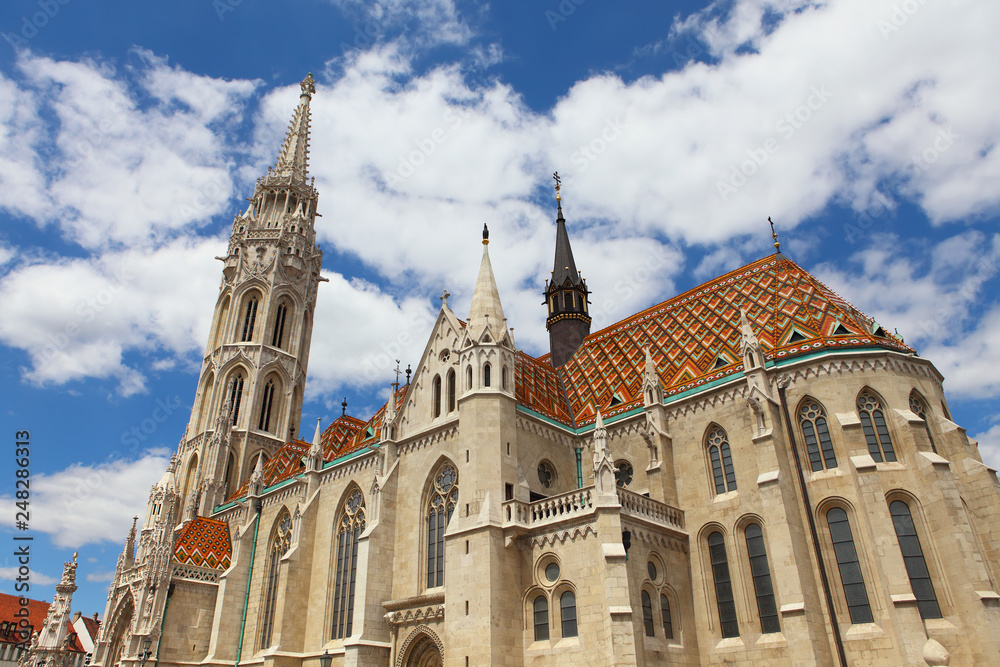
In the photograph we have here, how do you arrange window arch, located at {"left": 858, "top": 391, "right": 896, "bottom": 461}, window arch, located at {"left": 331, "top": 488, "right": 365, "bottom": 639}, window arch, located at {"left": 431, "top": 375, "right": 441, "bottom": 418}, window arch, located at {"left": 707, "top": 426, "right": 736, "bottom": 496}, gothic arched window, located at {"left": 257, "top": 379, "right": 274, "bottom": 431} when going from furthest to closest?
gothic arched window, located at {"left": 257, "top": 379, "right": 274, "bottom": 431} < window arch, located at {"left": 331, "top": 488, "right": 365, "bottom": 639} < window arch, located at {"left": 431, "top": 375, "right": 441, "bottom": 418} < window arch, located at {"left": 707, "top": 426, "right": 736, "bottom": 496} < window arch, located at {"left": 858, "top": 391, "right": 896, "bottom": 461}

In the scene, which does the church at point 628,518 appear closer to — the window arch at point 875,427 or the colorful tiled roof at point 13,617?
the window arch at point 875,427

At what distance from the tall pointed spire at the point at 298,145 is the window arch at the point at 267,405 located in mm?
18389

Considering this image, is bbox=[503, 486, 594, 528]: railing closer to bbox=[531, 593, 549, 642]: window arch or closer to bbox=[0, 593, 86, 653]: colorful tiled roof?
bbox=[531, 593, 549, 642]: window arch

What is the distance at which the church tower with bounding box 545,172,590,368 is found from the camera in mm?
35250

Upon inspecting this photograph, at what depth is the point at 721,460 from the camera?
2305 cm

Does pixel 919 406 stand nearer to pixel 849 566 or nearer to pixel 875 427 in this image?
pixel 875 427

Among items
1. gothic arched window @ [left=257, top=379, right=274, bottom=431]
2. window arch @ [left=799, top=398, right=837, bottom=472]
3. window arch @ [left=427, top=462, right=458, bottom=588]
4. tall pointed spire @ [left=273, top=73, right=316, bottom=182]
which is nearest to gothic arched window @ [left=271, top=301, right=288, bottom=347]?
gothic arched window @ [left=257, top=379, right=274, bottom=431]

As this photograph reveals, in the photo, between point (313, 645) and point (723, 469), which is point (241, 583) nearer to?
point (313, 645)

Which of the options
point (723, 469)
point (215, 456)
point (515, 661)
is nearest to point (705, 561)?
point (723, 469)

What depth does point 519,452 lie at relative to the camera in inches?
960

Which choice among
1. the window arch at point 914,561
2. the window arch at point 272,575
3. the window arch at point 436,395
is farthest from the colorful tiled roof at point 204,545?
the window arch at point 914,561

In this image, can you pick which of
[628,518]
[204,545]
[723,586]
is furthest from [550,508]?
[204,545]

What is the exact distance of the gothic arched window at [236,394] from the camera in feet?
147

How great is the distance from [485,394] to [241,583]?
1894 centimetres
